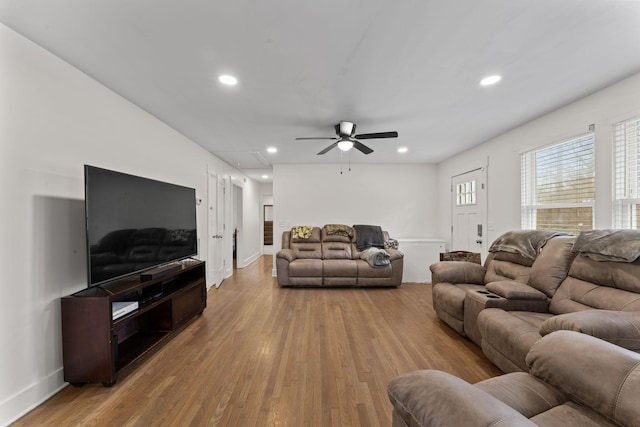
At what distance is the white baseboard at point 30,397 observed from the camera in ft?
5.26

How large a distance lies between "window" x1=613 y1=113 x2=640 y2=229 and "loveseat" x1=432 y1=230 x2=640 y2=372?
1.56 ft

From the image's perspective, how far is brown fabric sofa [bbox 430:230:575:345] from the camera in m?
2.27

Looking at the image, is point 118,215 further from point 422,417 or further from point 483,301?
point 483,301

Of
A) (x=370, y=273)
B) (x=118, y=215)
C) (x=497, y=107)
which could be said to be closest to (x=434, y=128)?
(x=497, y=107)

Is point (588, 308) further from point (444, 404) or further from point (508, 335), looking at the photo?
point (444, 404)

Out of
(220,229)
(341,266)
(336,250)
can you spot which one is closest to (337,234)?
(336,250)

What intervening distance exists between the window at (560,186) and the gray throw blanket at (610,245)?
0.72 meters

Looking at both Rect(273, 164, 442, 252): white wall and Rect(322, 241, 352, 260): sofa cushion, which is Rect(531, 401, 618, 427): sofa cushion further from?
Rect(273, 164, 442, 252): white wall

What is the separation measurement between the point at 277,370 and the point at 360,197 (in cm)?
430

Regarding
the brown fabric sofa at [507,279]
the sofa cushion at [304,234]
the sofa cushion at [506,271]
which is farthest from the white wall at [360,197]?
the sofa cushion at [506,271]

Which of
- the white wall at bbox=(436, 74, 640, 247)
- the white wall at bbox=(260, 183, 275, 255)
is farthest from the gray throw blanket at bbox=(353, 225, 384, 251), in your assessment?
the white wall at bbox=(260, 183, 275, 255)

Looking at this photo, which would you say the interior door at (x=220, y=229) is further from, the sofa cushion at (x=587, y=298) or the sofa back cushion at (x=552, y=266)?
the sofa cushion at (x=587, y=298)

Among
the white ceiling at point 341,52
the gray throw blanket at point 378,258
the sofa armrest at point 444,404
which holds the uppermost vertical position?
the white ceiling at point 341,52

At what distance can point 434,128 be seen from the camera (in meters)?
3.58
